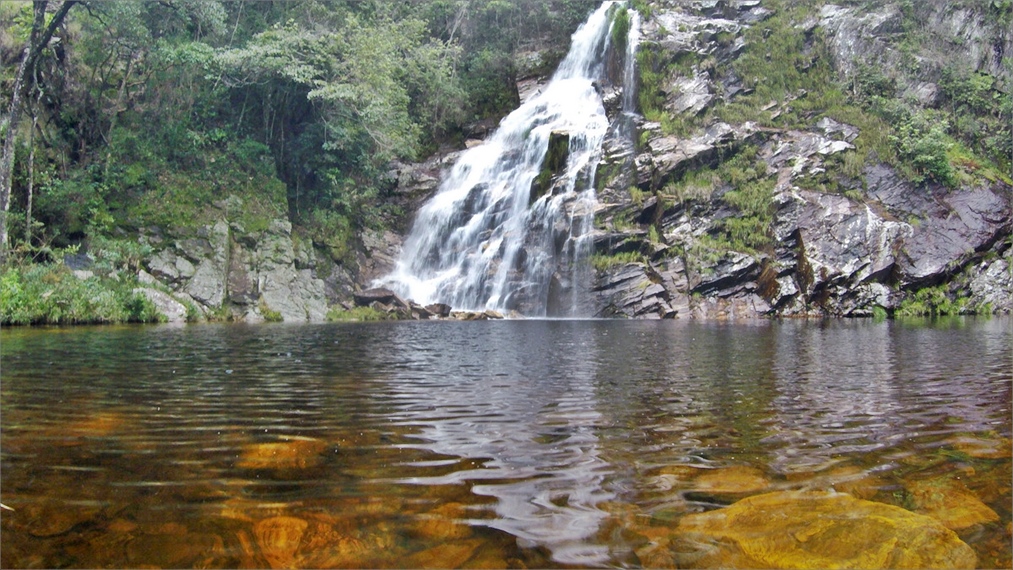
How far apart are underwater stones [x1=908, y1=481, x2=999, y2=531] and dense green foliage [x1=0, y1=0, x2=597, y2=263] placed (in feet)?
77.0

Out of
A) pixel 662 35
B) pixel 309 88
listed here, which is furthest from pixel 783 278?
pixel 309 88

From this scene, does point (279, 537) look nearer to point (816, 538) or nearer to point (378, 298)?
point (816, 538)

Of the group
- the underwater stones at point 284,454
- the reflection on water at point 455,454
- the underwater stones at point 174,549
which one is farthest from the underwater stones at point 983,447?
the underwater stones at point 174,549

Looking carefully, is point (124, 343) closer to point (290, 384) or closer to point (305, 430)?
point (290, 384)

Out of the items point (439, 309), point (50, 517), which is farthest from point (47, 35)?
point (50, 517)

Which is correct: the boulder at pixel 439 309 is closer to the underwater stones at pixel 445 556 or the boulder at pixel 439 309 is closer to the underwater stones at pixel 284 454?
the underwater stones at pixel 284 454

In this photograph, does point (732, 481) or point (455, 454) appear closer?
point (732, 481)

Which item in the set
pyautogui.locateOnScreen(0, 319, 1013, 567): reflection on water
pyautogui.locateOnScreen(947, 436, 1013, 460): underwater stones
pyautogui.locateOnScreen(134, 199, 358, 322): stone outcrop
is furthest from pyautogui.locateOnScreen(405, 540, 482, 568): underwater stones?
pyautogui.locateOnScreen(134, 199, 358, 322): stone outcrop

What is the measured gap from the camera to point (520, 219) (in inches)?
1118

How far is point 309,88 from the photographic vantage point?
28516 millimetres

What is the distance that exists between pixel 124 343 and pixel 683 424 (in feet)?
37.9

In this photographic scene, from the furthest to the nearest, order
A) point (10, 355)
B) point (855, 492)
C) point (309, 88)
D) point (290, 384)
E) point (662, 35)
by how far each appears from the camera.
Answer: point (662, 35) → point (309, 88) → point (10, 355) → point (290, 384) → point (855, 492)

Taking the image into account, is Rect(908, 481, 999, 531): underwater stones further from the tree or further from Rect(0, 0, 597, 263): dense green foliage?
Rect(0, 0, 597, 263): dense green foliage

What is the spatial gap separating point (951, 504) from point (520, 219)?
Answer: 2510 centimetres
